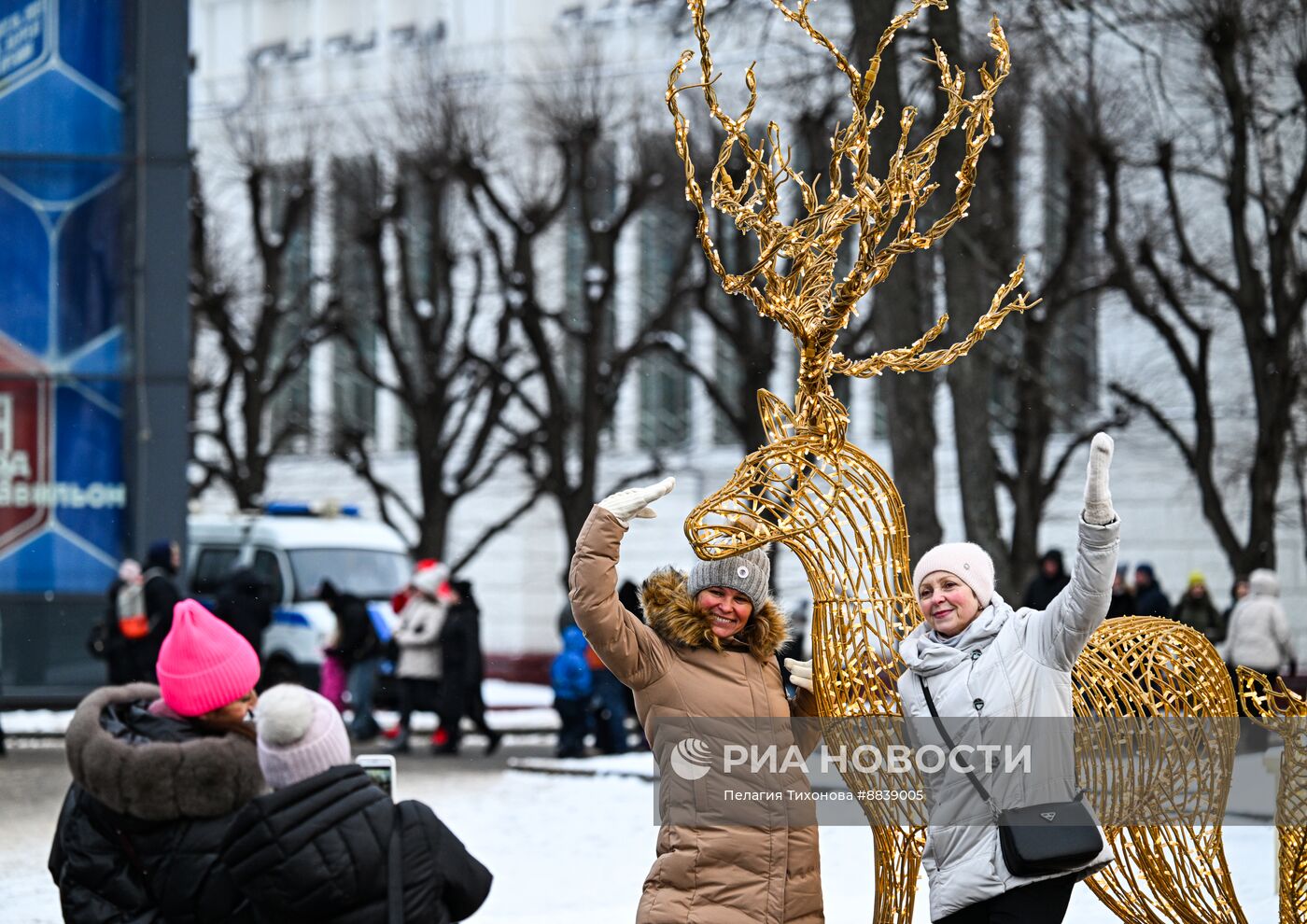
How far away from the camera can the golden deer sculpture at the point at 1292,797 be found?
6637 mm

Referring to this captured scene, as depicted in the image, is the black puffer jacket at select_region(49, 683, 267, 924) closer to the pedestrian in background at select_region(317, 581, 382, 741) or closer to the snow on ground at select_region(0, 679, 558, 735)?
the snow on ground at select_region(0, 679, 558, 735)

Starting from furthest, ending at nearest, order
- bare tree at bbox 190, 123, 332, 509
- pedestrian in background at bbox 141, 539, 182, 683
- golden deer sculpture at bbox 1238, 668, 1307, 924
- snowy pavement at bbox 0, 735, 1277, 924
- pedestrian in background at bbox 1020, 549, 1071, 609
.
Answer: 1. bare tree at bbox 190, 123, 332, 509
2. pedestrian in background at bbox 1020, 549, 1071, 609
3. pedestrian in background at bbox 141, 539, 182, 683
4. snowy pavement at bbox 0, 735, 1277, 924
5. golden deer sculpture at bbox 1238, 668, 1307, 924

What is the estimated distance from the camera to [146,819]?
15.0 feet

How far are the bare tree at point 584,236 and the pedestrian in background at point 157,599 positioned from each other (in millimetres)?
11139

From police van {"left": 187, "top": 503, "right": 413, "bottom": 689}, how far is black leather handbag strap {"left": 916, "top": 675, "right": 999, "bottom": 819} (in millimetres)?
14841

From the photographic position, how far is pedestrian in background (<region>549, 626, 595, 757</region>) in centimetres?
1630

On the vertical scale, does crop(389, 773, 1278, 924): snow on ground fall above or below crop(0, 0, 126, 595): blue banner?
below

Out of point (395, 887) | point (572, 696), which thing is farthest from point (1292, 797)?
point (572, 696)

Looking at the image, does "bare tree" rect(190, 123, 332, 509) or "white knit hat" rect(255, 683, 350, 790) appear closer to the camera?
"white knit hat" rect(255, 683, 350, 790)

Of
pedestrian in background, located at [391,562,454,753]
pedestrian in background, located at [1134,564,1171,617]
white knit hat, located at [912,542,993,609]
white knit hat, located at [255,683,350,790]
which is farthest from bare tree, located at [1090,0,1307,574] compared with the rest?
white knit hat, located at [255,683,350,790]

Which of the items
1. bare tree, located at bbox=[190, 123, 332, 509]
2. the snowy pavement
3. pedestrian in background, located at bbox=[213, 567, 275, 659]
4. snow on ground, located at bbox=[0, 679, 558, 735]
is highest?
bare tree, located at bbox=[190, 123, 332, 509]

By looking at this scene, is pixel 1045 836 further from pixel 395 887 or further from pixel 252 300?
pixel 252 300

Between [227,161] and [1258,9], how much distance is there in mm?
17536

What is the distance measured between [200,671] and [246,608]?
11.7 m
